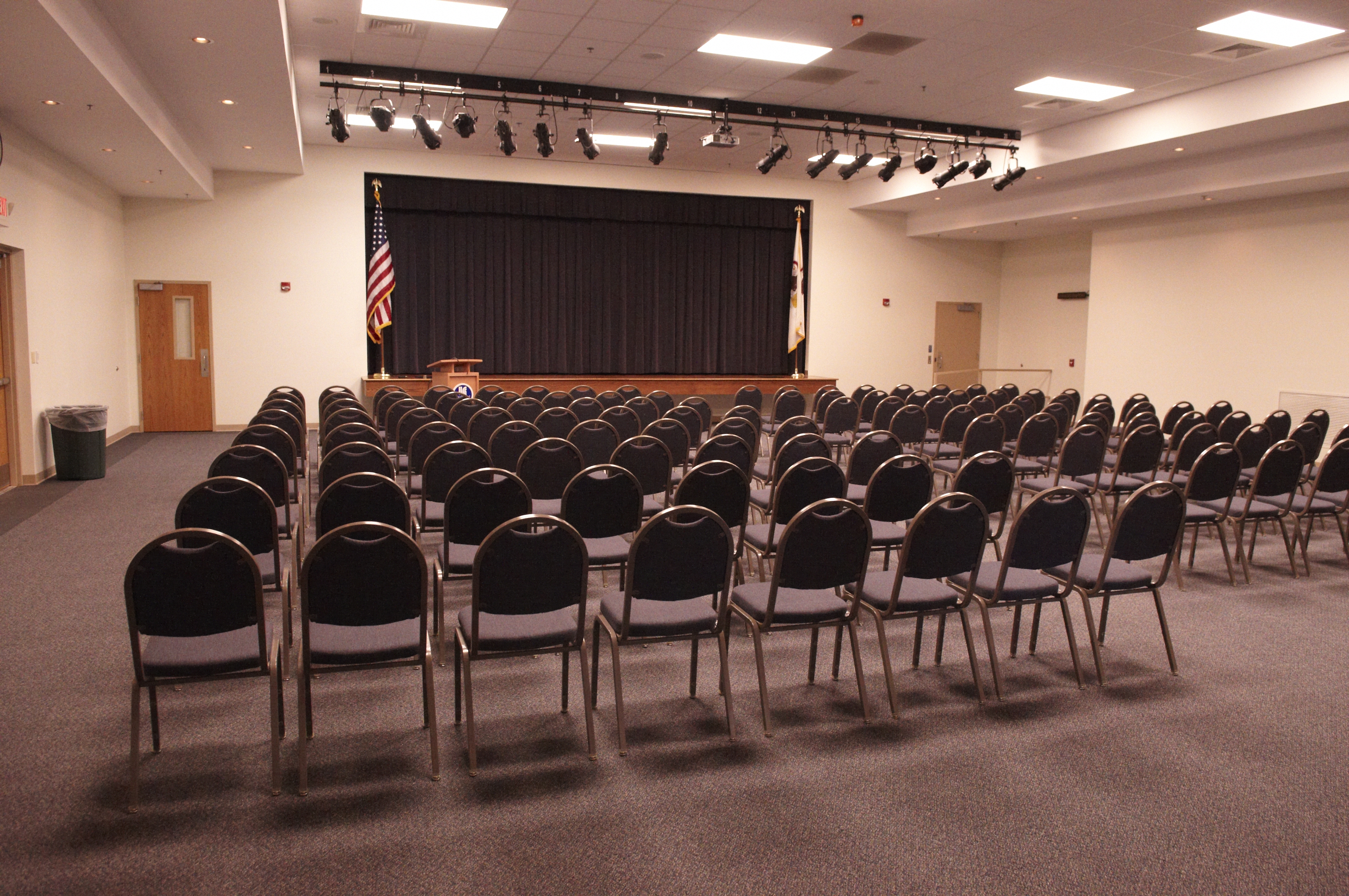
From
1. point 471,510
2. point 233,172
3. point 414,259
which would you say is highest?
point 233,172

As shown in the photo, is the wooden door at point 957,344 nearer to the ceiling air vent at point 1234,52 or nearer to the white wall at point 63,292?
the ceiling air vent at point 1234,52

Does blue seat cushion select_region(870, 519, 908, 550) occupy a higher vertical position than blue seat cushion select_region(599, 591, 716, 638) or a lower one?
higher

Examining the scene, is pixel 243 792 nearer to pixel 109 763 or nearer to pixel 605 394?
pixel 109 763

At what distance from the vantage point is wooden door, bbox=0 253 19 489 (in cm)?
913

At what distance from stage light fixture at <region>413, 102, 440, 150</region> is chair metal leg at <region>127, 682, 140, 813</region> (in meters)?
8.03

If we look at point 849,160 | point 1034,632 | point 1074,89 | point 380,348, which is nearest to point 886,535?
point 1034,632

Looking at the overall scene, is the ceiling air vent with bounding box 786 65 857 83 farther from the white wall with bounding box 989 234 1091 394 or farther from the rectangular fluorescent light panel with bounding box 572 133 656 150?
the white wall with bounding box 989 234 1091 394

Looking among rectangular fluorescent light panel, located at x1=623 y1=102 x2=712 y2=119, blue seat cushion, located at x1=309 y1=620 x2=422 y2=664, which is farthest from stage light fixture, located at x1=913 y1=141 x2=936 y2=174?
blue seat cushion, located at x1=309 y1=620 x2=422 y2=664

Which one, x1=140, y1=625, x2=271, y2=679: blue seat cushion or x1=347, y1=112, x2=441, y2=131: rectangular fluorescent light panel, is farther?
x1=347, y1=112, x2=441, y2=131: rectangular fluorescent light panel

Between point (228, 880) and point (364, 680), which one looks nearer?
point (228, 880)

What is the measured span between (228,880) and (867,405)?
9.39 m

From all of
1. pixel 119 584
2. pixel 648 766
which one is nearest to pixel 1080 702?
pixel 648 766

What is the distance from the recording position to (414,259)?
15.2 m

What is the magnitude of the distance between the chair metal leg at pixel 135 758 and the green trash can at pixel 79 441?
7665 mm
